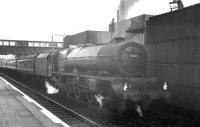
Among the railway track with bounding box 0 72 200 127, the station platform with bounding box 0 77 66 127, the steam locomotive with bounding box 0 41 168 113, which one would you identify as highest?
the steam locomotive with bounding box 0 41 168 113

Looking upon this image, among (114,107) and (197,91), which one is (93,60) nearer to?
(114,107)

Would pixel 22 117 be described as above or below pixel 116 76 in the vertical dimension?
below

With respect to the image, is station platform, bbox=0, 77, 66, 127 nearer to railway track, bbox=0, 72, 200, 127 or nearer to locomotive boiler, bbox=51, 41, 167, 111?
railway track, bbox=0, 72, 200, 127

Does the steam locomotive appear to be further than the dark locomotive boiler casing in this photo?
No

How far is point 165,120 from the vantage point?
9.73m

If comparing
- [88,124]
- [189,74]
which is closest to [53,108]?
[88,124]

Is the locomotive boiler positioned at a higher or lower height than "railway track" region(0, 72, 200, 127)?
higher

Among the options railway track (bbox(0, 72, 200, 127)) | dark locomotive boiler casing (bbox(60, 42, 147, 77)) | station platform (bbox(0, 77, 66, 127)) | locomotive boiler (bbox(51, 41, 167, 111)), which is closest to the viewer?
station platform (bbox(0, 77, 66, 127))

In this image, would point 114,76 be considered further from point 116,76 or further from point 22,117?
point 22,117

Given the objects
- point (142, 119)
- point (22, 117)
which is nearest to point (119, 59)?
point (142, 119)

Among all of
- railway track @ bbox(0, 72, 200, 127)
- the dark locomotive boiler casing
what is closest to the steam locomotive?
the dark locomotive boiler casing

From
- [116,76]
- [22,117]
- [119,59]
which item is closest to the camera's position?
[22,117]

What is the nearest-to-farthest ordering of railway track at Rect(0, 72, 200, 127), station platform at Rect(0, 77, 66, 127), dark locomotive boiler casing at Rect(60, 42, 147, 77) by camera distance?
station platform at Rect(0, 77, 66, 127)
railway track at Rect(0, 72, 200, 127)
dark locomotive boiler casing at Rect(60, 42, 147, 77)

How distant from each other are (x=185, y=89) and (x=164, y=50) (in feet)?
6.90
